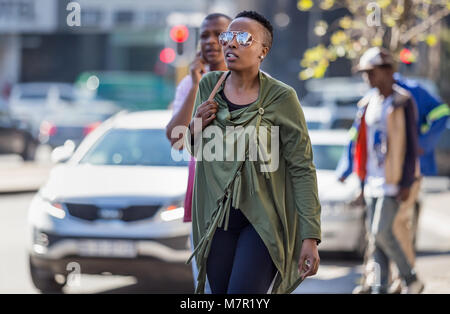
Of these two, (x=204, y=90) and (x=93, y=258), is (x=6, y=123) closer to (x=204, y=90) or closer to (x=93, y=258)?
(x=93, y=258)

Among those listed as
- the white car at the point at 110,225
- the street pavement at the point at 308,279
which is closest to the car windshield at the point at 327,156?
the street pavement at the point at 308,279

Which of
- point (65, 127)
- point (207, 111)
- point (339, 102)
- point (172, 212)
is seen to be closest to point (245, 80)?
point (207, 111)

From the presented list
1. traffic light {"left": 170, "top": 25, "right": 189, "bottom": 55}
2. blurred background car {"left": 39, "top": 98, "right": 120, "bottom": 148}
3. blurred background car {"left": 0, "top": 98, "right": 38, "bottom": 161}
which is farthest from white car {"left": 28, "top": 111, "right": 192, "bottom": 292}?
blurred background car {"left": 0, "top": 98, "right": 38, "bottom": 161}

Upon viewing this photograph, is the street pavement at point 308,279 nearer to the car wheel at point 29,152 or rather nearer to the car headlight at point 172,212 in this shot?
the car headlight at point 172,212

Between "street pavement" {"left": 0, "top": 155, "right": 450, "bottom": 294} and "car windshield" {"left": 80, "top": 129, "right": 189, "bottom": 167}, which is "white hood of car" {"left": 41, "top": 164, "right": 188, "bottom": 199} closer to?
"car windshield" {"left": 80, "top": 129, "right": 189, "bottom": 167}

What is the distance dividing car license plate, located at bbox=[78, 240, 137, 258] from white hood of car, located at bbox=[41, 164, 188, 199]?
0.45 m

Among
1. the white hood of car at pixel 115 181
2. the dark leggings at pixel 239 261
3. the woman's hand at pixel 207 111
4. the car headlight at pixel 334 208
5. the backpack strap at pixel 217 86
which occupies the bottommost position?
the car headlight at pixel 334 208

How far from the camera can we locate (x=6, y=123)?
23.2 meters

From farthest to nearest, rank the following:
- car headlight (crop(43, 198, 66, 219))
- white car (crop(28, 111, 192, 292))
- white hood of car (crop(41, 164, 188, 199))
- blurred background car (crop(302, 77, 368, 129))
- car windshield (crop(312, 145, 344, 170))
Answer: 1. blurred background car (crop(302, 77, 368, 129))
2. car windshield (crop(312, 145, 344, 170))
3. white hood of car (crop(41, 164, 188, 199))
4. car headlight (crop(43, 198, 66, 219))
5. white car (crop(28, 111, 192, 292))


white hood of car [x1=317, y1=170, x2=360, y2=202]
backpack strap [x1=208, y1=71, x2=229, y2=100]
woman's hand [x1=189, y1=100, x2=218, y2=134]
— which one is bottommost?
white hood of car [x1=317, y1=170, x2=360, y2=202]

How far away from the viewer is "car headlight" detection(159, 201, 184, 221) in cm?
739

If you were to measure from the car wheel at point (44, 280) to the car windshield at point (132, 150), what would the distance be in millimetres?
1196

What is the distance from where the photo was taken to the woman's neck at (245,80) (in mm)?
4059
